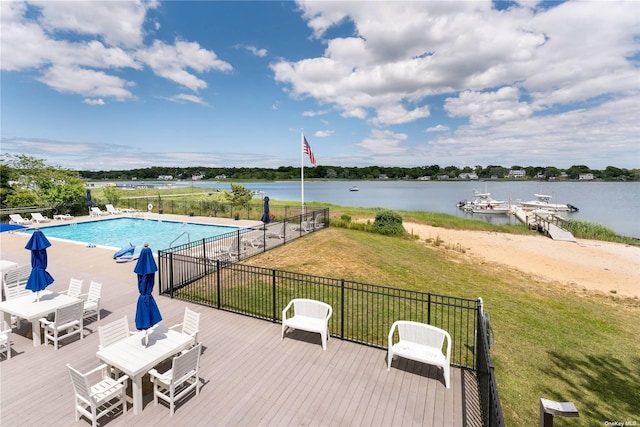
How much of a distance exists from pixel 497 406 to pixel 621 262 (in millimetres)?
22950

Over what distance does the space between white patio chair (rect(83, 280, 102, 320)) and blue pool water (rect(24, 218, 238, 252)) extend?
1154cm

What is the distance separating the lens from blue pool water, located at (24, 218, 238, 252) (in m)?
20.1

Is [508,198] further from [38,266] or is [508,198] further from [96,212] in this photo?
[38,266]

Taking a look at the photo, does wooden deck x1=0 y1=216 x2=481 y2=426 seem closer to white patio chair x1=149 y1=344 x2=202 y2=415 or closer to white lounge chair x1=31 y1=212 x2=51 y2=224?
white patio chair x1=149 y1=344 x2=202 y2=415

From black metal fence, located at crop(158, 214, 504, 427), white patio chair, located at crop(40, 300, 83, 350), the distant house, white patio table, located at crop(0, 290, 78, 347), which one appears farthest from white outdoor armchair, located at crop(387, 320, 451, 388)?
the distant house

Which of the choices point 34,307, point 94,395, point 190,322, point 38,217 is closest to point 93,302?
point 34,307

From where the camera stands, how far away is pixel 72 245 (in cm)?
1592

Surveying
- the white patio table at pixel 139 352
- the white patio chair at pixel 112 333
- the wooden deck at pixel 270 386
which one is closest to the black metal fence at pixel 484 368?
the wooden deck at pixel 270 386

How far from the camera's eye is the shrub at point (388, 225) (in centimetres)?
2291

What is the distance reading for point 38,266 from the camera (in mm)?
6820

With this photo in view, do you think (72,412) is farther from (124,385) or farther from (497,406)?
(497,406)

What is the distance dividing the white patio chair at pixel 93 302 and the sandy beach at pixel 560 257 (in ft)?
58.8

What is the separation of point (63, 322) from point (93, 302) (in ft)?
3.96

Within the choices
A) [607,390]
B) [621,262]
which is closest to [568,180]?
[621,262]
